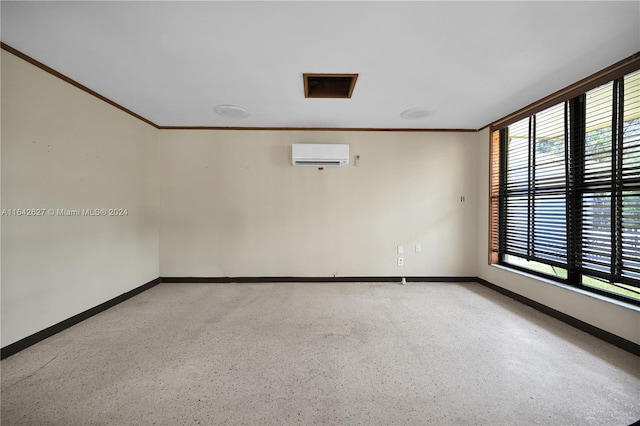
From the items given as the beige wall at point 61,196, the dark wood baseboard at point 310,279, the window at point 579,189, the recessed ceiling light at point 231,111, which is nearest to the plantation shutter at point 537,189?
the window at point 579,189

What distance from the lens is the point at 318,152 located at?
3.23 metres

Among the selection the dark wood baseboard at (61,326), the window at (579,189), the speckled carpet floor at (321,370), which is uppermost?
the window at (579,189)

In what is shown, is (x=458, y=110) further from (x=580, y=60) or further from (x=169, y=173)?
(x=169, y=173)

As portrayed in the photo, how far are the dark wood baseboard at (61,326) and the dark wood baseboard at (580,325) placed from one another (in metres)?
4.89

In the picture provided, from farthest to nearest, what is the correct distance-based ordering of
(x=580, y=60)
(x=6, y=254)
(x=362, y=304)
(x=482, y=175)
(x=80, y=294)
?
(x=482, y=175) → (x=362, y=304) → (x=80, y=294) → (x=580, y=60) → (x=6, y=254)

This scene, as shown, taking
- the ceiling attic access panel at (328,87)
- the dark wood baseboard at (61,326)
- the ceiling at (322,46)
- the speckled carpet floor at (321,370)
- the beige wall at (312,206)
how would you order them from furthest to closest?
the beige wall at (312,206), the ceiling attic access panel at (328,87), the dark wood baseboard at (61,326), the ceiling at (322,46), the speckled carpet floor at (321,370)

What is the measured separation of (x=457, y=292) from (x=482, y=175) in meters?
1.81

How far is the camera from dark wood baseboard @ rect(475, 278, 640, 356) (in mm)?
1753

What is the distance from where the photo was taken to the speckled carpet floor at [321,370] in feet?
4.06

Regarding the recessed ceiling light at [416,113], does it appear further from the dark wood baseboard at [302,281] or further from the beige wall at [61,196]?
the beige wall at [61,196]

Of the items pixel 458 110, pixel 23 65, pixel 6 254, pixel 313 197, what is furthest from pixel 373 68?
pixel 6 254

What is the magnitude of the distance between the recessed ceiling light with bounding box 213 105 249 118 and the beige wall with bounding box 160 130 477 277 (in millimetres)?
494

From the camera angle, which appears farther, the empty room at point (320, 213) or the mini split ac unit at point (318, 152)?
the mini split ac unit at point (318, 152)

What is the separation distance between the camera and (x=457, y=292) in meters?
3.03
